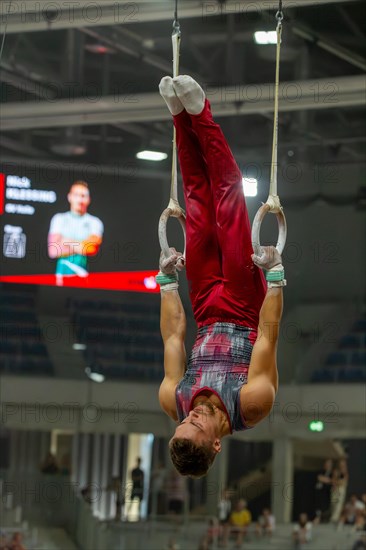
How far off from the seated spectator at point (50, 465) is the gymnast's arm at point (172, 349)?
274 inches

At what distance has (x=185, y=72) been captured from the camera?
12.2 meters

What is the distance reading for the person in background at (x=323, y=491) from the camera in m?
11.9

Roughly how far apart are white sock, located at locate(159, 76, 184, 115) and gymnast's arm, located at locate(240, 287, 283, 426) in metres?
1.16

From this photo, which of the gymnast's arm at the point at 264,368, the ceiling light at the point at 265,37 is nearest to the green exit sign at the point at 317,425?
the ceiling light at the point at 265,37

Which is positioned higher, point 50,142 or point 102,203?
point 50,142

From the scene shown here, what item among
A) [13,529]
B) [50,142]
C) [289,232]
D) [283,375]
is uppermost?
[50,142]

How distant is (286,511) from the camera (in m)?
12.0

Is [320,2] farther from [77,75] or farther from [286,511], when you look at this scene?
[286,511]

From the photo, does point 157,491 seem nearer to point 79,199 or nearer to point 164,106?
point 79,199

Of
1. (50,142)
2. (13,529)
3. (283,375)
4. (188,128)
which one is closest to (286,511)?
(283,375)

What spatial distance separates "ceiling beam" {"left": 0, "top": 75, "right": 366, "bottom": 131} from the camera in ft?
35.8

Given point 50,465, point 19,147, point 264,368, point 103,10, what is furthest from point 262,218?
point 19,147

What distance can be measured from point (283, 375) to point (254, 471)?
1.21 metres

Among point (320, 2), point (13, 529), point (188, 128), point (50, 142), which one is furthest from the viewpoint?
point (50, 142)
